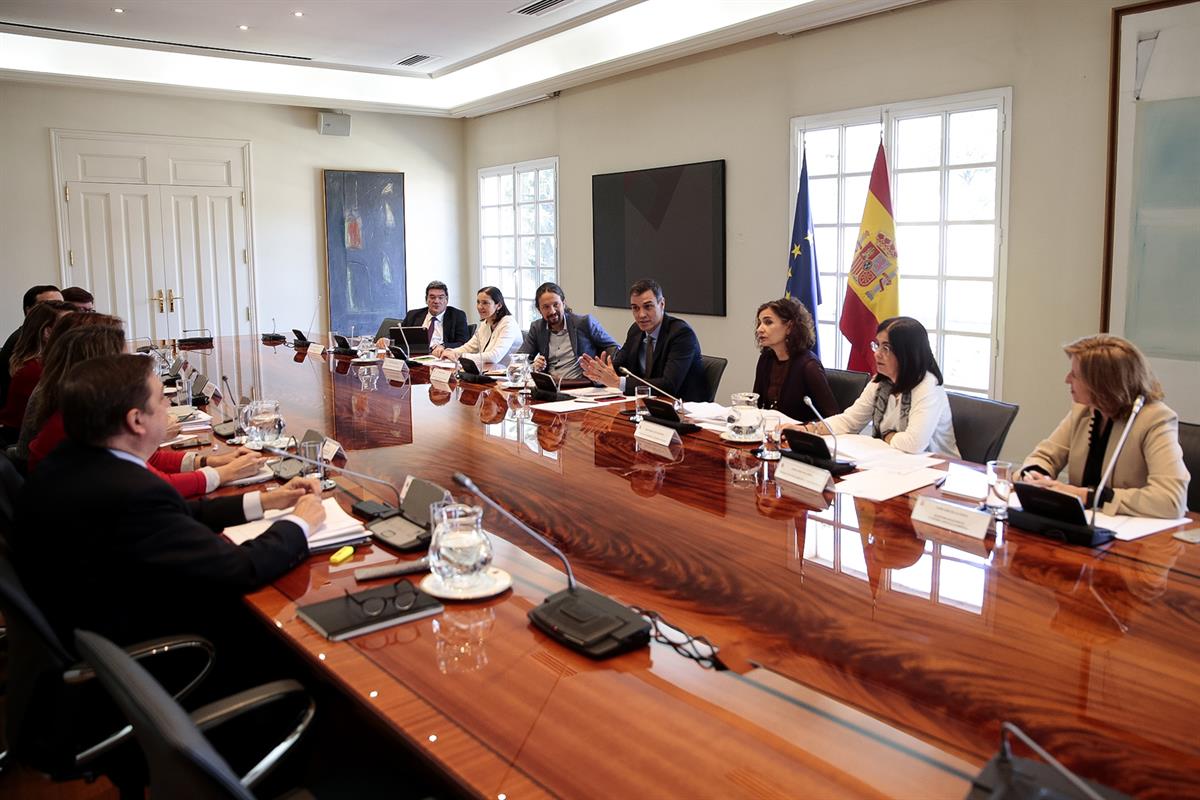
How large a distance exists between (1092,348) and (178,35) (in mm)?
6703

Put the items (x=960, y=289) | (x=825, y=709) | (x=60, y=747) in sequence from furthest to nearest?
1. (x=960, y=289)
2. (x=60, y=747)
3. (x=825, y=709)

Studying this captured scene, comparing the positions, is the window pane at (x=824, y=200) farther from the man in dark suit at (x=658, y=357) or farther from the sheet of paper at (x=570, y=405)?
the sheet of paper at (x=570, y=405)

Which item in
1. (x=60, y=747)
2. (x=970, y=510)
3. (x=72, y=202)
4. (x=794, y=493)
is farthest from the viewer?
(x=72, y=202)

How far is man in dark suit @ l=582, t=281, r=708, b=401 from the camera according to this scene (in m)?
4.49

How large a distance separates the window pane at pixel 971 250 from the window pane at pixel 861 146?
0.67 metres

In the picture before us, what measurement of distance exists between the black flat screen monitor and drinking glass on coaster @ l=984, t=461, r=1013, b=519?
14.2 feet

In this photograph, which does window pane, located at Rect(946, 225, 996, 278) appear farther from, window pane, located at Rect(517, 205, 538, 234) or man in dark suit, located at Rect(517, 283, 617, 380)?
window pane, located at Rect(517, 205, 538, 234)

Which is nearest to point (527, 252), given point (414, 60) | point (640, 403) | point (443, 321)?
point (414, 60)

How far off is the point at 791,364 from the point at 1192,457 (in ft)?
5.22

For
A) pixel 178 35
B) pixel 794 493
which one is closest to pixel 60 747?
pixel 794 493

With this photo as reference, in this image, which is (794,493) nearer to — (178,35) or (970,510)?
(970,510)

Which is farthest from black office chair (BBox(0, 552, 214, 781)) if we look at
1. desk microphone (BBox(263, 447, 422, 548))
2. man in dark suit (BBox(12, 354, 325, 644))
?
desk microphone (BBox(263, 447, 422, 548))

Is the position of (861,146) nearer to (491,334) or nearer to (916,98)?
(916,98)

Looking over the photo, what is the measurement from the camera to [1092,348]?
8.38 ft
